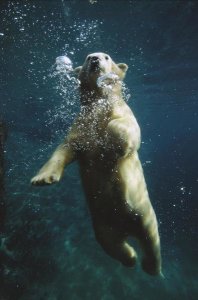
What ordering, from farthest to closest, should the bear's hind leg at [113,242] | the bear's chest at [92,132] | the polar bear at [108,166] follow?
the bear's hind leg at [113,242] → the bear's chest at [92,132] → the polar bear at [108,166]

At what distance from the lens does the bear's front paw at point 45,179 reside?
126 inches

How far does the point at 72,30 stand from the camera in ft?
36.3

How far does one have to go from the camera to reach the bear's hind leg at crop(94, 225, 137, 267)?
12.5ft

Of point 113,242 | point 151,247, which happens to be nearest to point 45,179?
point 113,242

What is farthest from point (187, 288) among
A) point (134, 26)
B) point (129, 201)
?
point (134, 26)

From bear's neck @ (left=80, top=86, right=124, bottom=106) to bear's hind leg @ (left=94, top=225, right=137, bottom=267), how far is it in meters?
1.79

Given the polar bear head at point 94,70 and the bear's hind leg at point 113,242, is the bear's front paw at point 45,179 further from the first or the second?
the polar bear head at point 94,70

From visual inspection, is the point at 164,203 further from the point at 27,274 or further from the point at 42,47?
the point at 42,47

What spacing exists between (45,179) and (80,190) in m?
10.1

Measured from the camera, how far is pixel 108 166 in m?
3.57

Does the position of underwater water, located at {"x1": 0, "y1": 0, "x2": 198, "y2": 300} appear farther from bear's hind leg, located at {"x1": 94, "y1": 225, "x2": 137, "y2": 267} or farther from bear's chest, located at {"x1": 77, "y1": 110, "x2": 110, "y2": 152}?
bear's hind leg, located at {"x1": 94, "y1": 225, "x2": 137, "y2": 267}

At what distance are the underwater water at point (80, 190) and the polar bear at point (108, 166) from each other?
6.56 ft

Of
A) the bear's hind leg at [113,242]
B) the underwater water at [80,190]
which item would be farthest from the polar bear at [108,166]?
the underwater water at [80,190]

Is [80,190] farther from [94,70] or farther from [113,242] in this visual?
[94,70]
